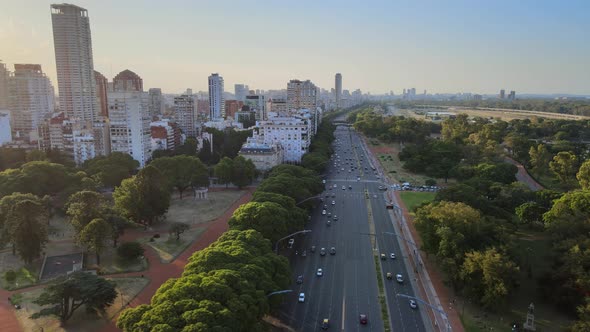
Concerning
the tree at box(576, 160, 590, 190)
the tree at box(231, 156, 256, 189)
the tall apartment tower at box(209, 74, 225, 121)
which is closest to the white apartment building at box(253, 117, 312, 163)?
the tree at box(231, 156, 256, 189)

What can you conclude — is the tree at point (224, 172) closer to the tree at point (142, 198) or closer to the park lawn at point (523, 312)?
the tree at point (142, 198)

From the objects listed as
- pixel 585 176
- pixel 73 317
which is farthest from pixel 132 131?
pixel 585 176

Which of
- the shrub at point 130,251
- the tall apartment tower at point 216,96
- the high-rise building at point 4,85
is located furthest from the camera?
the tall apartment tower at point 216,96

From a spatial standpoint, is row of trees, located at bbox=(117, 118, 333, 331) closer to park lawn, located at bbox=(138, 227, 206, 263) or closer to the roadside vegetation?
park lawn, located at bbox=(138, 227, 206, 263)

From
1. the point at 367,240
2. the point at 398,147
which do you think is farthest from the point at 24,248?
Result: the point at 398,147

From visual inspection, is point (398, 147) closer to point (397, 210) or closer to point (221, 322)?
point (397, 210)

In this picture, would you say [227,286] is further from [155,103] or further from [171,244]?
[155,103]

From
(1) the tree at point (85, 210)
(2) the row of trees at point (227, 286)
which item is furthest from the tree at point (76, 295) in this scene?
(1) the tree at point (85, 210)
